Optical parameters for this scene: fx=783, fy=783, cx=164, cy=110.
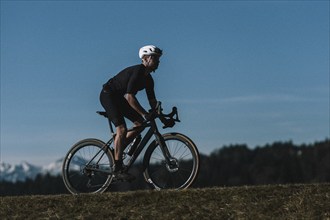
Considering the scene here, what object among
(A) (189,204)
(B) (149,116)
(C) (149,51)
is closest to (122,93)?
(B) (149,116)

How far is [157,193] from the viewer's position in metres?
14.3

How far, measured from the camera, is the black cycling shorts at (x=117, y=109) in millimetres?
14851

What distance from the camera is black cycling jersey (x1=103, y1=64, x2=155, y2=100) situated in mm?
14531

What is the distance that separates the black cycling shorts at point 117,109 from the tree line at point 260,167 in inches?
6034

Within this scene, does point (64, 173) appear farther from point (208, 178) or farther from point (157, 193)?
point (208, 178)

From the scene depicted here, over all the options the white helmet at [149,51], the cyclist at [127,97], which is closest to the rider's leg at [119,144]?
the cyclist at [127,97]

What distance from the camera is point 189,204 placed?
13.7m

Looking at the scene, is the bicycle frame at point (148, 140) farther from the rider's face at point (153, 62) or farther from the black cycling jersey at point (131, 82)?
the rider's face at point (153, 62)

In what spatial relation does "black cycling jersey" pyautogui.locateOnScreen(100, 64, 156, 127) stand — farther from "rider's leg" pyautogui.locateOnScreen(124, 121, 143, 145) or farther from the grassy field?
the grassy field

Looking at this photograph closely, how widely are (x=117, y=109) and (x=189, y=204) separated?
8.02 feet

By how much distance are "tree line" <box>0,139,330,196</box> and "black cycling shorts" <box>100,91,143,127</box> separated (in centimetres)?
15326

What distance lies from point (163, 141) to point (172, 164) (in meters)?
0.47

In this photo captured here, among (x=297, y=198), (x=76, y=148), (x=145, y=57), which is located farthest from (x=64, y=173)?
(x=297, y=198)

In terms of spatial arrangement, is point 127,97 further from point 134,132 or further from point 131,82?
point 134,132
